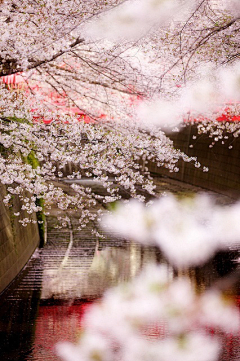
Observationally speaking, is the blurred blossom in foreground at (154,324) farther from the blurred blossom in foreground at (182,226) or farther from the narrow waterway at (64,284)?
the blurred blossom in foreground at (182,226)

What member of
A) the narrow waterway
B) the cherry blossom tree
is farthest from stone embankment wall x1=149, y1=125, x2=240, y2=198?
the cherry blossom tree

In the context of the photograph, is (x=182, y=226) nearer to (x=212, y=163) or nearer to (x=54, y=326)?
(x=212, y=163)

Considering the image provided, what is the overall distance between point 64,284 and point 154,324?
10.4 ft

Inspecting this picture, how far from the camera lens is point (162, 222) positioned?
21.7 metres

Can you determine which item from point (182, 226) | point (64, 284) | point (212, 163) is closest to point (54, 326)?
point (64, 284)

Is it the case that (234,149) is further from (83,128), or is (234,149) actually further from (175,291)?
(83,128)

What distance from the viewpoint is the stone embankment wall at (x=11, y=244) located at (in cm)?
1232

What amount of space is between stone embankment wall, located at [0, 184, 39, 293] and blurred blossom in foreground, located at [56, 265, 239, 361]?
222 centimetres

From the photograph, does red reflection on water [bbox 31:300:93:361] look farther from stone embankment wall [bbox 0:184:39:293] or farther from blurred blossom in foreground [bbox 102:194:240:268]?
blurred blossom in foreground [bbox 102:194:240:268]

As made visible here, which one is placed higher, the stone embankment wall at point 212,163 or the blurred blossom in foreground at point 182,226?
the stone embankment wall at point 212,163

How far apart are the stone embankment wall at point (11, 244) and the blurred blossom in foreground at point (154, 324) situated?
7.30 ft

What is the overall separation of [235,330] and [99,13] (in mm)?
6517

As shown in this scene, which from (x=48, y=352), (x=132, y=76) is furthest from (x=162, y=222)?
(x=48, y=352)

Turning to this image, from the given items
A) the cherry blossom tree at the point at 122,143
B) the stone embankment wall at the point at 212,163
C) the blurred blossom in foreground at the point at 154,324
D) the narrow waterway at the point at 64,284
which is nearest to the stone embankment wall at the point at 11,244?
the narrow waterway at the point at 64,284
